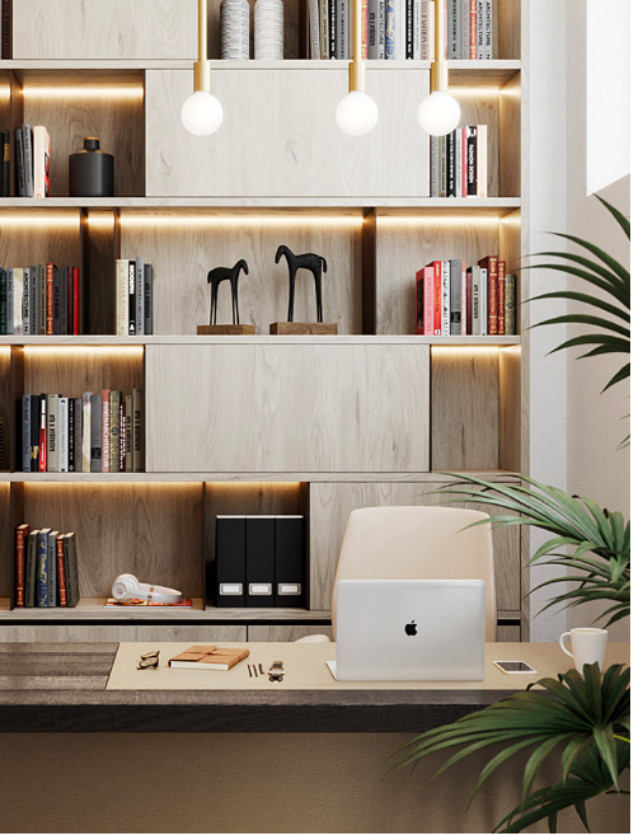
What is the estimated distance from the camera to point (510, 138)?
11.2ft

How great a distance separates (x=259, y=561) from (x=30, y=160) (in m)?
1.64

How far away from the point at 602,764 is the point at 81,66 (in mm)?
2865

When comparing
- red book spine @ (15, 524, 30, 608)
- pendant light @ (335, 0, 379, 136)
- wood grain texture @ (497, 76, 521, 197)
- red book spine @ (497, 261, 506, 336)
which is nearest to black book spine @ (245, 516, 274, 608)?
red book spine @ (15, 524, 30, 608)

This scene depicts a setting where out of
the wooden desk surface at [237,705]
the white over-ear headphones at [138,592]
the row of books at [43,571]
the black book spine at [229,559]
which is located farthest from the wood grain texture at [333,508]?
the wooden desk surface at [237,705]

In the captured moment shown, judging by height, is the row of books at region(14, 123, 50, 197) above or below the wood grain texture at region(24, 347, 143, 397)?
above

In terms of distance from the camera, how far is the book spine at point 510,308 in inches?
131

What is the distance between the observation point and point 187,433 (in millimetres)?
3234

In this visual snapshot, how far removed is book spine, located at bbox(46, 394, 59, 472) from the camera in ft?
10.8

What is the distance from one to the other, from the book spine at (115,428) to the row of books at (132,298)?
24 centimetres

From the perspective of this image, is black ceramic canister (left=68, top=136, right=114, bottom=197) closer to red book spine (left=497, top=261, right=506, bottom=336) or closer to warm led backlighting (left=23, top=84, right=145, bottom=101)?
warm led backlighting (left=23, top=84, right=145, bottom=101)

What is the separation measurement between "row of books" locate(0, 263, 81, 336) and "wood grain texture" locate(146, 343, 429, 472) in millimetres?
336

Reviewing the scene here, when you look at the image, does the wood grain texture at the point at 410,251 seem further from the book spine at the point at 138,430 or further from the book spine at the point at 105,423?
the book spine at the point at 105,423

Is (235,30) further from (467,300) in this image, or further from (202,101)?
(202,101)

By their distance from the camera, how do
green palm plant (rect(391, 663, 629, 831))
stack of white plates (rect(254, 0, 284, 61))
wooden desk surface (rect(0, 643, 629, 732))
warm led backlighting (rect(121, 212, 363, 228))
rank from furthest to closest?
warm led backlighting (rect(121, 212, 363, 228)), stack of white plates (rect(254, 0, 284, 61)), wooden desk surface (rect(0, 643, 629, 732)), green palm plant (rect(391, 663, 629, 831))
